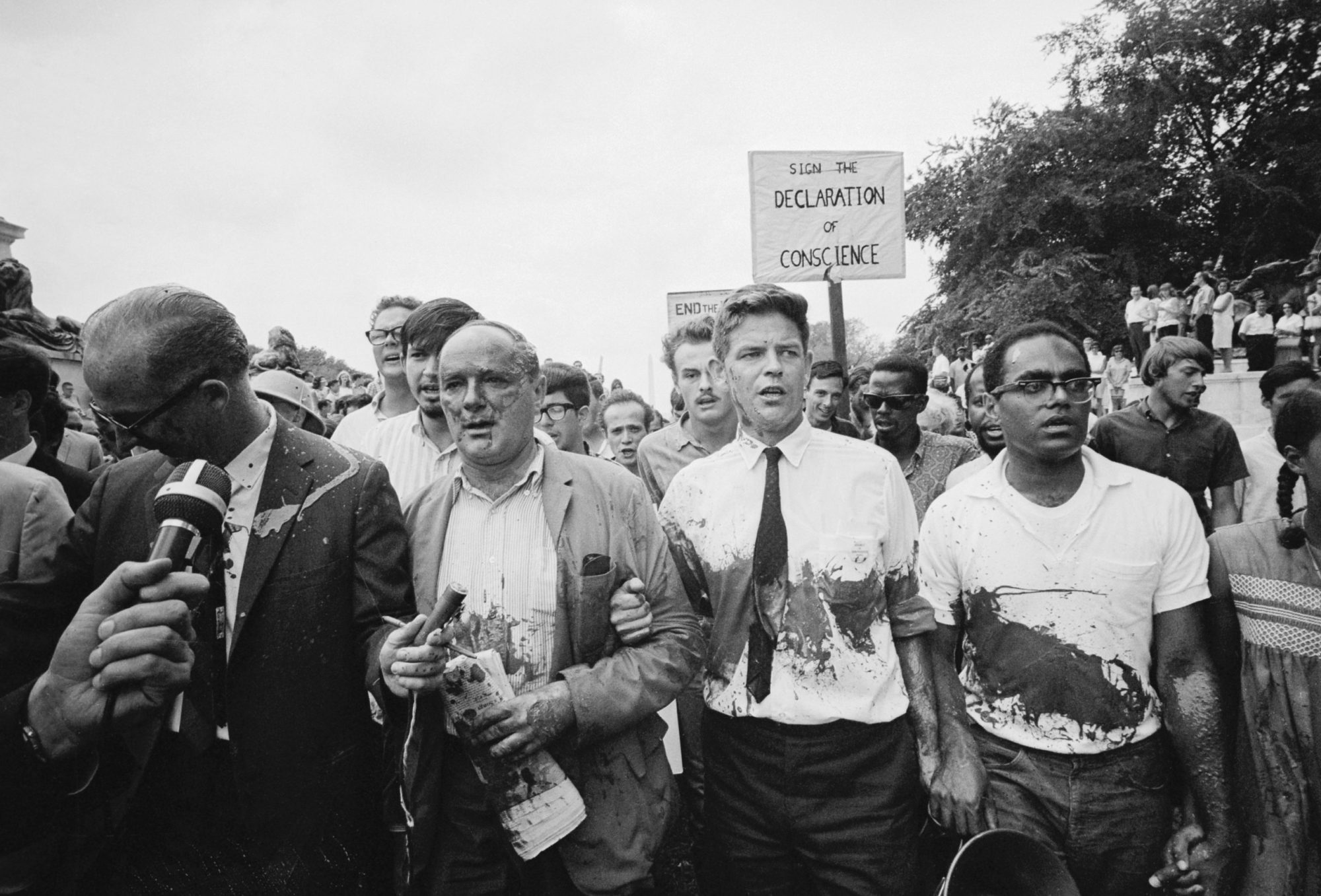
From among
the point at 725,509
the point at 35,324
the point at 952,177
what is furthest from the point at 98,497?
the point at 952,177

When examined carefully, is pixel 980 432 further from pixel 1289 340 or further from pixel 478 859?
pixel 1289 340

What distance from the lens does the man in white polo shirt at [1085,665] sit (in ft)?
6.89

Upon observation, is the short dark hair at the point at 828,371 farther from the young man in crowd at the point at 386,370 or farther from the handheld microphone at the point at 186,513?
the handheld microphone at the point at 186,513

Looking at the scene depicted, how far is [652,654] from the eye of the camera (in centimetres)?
207

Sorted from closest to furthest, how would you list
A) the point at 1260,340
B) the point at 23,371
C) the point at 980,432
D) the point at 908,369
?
the point at 23,371 → the point at 908,369 → the point at 980,432 → the point at 1260,340

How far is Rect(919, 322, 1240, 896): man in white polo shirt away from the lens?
6.89 feet

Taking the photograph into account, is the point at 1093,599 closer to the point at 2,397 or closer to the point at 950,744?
the point at 950,744

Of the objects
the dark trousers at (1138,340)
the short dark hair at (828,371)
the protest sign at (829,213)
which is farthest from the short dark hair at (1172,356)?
the dark trousers at (1138,340)

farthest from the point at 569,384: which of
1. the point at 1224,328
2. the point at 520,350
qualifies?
the point at 1224,328

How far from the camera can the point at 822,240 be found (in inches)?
189

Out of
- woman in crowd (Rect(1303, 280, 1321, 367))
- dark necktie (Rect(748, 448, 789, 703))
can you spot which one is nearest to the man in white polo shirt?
dark necktie (Rect(748, 448, 789, 703))

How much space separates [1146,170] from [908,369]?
31778mm

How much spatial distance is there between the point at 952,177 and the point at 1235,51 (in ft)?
35.8

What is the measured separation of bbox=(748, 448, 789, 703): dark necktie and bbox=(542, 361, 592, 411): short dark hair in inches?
97.7
